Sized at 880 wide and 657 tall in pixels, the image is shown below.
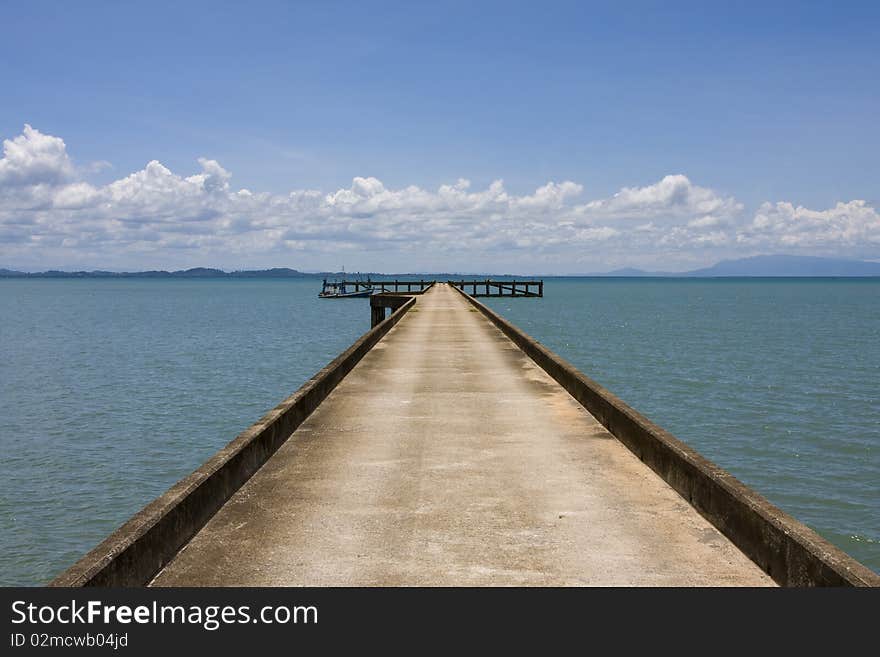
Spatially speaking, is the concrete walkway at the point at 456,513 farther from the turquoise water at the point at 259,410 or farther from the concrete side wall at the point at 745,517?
the turquoise water at the point at 259,410

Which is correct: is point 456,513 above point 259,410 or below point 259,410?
above

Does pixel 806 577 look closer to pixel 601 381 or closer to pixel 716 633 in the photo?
pixel 716 633

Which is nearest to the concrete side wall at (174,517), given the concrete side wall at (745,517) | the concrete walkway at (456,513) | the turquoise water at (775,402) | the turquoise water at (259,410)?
the concrete walkway at (456,513)

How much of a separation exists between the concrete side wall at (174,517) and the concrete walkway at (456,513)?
140 millimetres

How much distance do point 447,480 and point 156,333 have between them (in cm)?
6084

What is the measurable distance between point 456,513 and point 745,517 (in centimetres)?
263

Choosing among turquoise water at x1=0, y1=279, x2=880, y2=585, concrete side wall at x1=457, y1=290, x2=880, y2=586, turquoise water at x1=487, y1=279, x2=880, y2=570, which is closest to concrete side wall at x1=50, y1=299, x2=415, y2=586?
concrete side wall at x1=457, y1=290, x2=880, y2=586

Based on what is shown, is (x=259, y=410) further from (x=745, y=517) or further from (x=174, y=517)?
(x=745, y=517)

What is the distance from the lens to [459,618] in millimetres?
5008

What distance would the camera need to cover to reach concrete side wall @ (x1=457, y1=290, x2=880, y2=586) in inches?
212

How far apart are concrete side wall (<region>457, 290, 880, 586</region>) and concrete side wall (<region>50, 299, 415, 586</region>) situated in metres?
4.78

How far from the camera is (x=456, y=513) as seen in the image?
742 centimetres

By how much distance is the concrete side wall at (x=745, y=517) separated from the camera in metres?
5.39

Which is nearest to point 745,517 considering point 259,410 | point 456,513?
point 456,513
